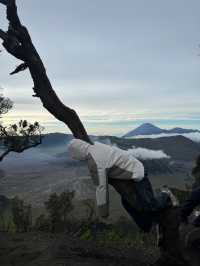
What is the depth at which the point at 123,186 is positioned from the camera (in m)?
8.34

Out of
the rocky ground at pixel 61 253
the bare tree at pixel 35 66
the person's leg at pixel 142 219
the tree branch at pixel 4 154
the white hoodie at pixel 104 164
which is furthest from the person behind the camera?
the tree branch at pixel 4 154

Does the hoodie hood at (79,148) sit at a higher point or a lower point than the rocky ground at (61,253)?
higher

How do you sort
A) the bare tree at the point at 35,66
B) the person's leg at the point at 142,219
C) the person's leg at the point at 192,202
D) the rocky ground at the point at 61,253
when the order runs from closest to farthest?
the person's leg at the point at 192,202 → the person's leg at the point at 142,219 → the bare tree at the point at 35,66 → the rocky ground at the point at 61,253

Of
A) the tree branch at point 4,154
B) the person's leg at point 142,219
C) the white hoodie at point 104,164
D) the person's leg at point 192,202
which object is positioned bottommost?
the person's leg at point 142,219

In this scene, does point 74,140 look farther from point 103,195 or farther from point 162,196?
point 162,196

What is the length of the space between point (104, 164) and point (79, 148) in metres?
0.43

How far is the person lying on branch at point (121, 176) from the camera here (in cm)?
803

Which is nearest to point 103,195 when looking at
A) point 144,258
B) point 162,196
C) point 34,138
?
point 162,196

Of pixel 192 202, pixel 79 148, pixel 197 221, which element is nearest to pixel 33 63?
pixel 79 148

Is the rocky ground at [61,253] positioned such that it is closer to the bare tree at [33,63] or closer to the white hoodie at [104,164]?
the white hoodie at [104,164]

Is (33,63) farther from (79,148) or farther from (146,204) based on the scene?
(146,204)

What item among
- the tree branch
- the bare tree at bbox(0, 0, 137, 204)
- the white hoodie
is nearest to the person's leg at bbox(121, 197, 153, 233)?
the white hoodie

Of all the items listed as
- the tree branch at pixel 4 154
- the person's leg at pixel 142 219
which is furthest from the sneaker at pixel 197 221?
the tree branch at pixel 4 154

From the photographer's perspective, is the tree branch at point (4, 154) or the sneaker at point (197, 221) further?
the tree branch at point (4, 154)
